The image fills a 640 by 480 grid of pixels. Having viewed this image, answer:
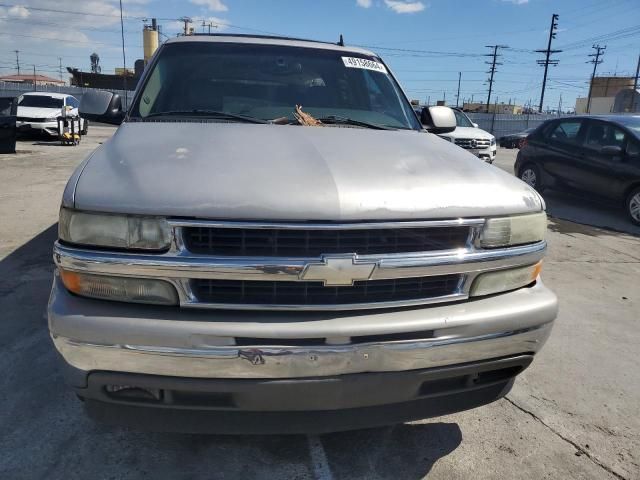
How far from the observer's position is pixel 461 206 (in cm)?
211

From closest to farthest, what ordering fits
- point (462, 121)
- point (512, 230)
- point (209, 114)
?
point (512, 230) → point (209, 114) → point (462, 121)

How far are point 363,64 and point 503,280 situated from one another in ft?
7.29

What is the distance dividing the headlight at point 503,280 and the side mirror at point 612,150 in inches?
284

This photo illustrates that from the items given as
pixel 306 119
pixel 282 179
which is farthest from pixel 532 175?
pixel 282 179

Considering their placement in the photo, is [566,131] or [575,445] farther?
[566,131]

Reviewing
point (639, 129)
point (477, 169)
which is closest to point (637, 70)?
point (639, 129)

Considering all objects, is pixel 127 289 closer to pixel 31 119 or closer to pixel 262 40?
pixel 262 40

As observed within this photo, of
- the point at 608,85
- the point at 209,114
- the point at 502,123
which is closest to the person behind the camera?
the point at 209,114

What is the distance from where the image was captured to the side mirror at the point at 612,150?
329 inches

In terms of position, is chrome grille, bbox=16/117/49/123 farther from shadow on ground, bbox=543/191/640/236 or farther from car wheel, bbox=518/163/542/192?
shadow on ground, bbox=543/191/640/236

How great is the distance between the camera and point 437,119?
3.90m

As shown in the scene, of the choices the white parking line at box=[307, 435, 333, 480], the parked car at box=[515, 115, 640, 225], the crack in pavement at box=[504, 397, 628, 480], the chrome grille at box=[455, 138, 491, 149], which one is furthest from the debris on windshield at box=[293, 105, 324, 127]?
the chrome grille at box=[455, 138, 491, 149]

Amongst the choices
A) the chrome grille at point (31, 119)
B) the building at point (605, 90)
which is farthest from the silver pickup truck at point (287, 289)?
the building at point (605, 90)

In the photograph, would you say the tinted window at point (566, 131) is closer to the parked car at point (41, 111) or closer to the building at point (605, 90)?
the parked car at point (41, 111)
